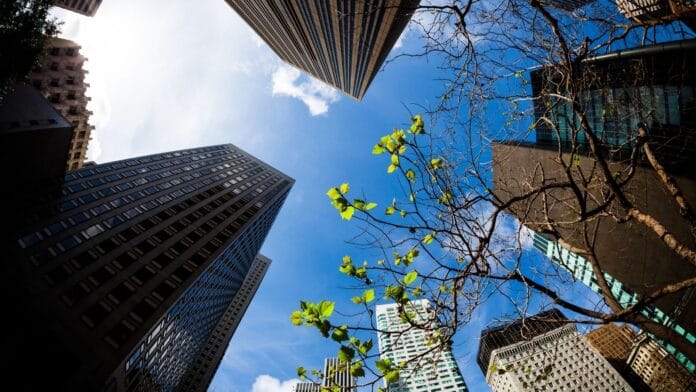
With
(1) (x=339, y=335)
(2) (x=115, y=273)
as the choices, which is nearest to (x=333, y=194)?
(1) (x=339, y=335)

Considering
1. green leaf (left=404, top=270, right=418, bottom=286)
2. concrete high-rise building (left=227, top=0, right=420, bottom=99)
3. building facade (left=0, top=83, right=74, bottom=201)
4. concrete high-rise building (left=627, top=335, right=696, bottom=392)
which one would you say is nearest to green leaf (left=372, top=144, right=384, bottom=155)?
green leaf (left=404, top=270, right=418, bottom=286)

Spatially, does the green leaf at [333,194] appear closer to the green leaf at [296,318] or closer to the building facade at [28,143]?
the green leaf at [296,318]

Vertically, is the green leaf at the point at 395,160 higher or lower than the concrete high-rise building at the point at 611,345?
lower

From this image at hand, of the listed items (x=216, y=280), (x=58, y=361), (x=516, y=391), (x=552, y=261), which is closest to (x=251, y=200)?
(x=216, y=280)

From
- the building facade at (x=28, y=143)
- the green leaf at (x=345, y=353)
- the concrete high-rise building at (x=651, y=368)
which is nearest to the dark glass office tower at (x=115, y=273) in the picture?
the building facade at (x=28, y=143)

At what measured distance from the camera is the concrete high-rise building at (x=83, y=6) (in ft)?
219

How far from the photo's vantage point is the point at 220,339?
116 m

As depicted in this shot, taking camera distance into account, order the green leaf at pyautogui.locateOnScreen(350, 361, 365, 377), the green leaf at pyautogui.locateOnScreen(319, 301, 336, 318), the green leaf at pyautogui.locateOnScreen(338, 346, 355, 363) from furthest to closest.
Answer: the green leaf at pyautogui.locateOnScreen(350, 361, 365, 377), the green leaf at pyautogui.locateOnScreen(338, 346, 355, 363), the green leaf at pyautogui.locateOnScreen(319, 301, 336, 318)

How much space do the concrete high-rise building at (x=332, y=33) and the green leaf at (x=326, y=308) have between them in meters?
44.9

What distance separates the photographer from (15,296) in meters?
25.2

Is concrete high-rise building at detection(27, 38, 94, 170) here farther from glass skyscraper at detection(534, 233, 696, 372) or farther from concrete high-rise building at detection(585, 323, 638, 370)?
concrete high-rise building at detection(585, 323, 638, 370)

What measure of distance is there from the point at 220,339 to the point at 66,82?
9833cm

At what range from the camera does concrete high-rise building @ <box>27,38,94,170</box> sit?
1646 inches

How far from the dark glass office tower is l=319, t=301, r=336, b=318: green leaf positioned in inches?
1155
